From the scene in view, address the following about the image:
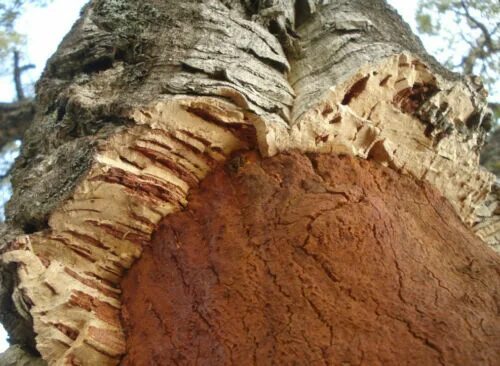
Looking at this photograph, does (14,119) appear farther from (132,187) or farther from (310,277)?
(310,277)

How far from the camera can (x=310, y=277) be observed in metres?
1.89

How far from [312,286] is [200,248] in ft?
1.38

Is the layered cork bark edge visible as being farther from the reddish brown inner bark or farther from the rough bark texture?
the rough bark texture

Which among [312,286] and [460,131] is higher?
[460,131]

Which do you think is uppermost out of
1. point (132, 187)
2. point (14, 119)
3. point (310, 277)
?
point (310, 277)

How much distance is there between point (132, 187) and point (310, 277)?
0.69 metres

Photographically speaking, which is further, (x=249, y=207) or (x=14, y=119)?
(x=14, y=119)

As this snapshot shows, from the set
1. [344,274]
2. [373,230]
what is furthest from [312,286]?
[373,230]

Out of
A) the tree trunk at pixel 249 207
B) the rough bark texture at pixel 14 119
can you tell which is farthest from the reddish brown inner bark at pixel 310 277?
the rough bark texture at pixel 14 119

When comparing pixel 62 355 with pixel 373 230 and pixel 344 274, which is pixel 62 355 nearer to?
pixel 344 274

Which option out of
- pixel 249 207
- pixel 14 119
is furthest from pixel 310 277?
pixel 14 119

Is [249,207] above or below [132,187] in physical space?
above

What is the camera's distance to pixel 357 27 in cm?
273

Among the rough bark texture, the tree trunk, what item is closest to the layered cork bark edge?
the tree trunk
